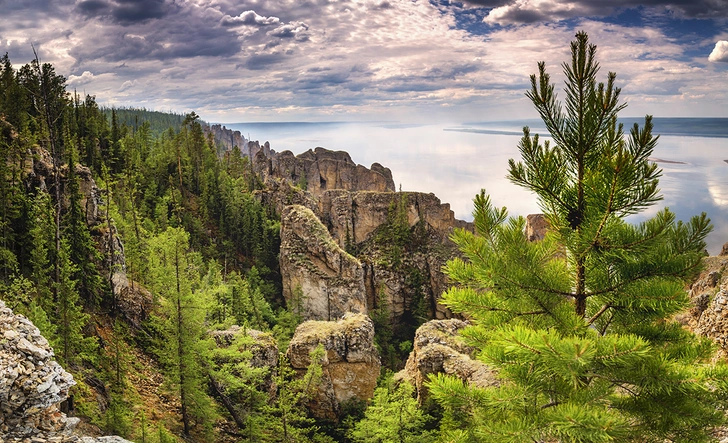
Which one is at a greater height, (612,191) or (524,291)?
(612,191)

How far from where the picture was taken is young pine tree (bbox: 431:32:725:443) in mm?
5055

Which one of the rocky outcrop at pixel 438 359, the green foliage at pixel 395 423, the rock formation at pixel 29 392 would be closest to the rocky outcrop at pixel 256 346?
the green foliage at pixel 395 423

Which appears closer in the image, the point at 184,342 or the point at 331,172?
the point at 184,342

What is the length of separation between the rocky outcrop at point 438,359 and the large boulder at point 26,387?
703 inches

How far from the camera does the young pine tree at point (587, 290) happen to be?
199 inches

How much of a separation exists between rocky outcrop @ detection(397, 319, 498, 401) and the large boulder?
58.5 ft

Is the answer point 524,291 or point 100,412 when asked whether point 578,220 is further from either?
point 100,412

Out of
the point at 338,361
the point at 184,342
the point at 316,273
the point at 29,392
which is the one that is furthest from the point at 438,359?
the point at 316,273

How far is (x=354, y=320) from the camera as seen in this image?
111 feet

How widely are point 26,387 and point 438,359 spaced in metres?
21.2

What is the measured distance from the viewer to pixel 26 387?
886 cm

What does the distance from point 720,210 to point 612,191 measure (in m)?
90.5

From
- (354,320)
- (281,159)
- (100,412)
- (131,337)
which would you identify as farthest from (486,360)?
(281,159)

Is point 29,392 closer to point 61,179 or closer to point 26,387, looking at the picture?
point 26,387
